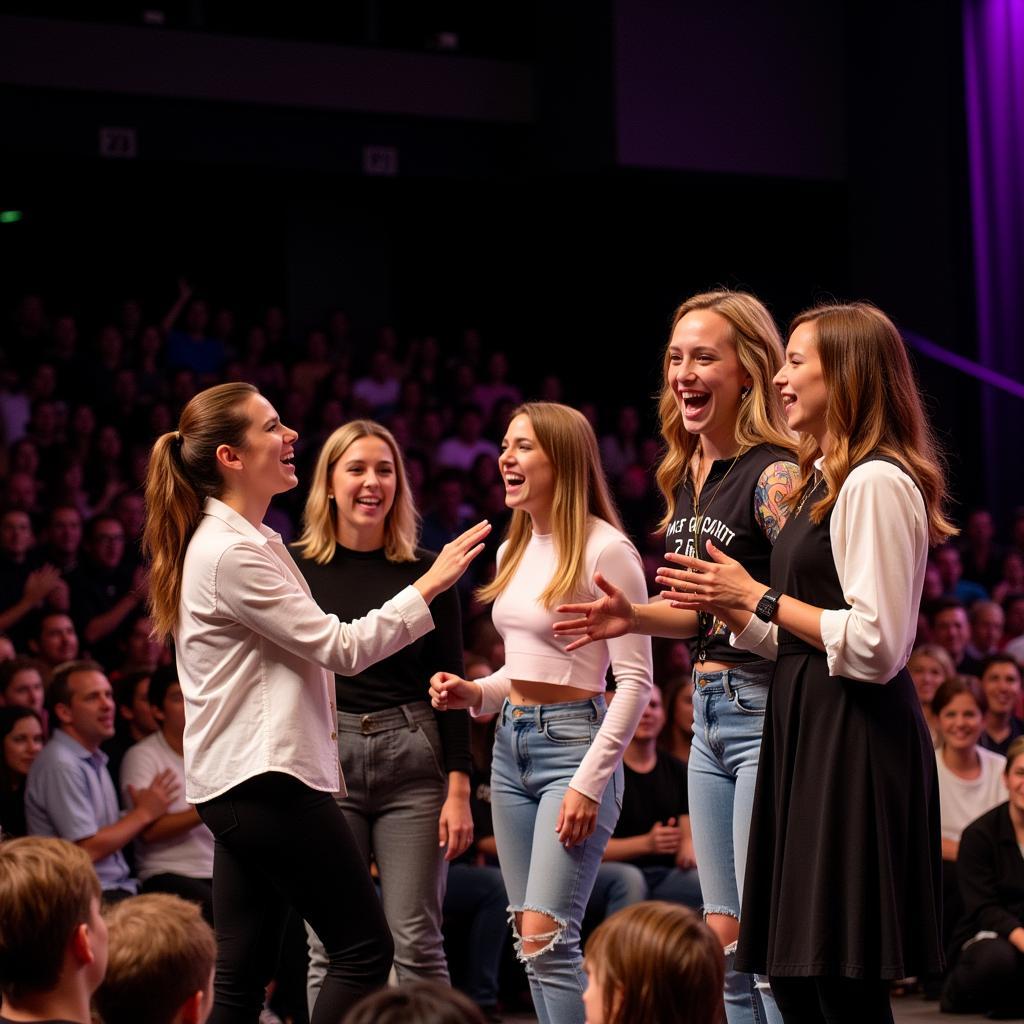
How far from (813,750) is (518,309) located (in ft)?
33.1

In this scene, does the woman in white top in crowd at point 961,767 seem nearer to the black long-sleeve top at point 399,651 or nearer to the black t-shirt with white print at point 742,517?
the black long-sleeve top at point 399,651

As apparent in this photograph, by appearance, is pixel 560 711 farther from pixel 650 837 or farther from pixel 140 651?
pixel 140 651

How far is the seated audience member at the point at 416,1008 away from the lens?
4.85 ft

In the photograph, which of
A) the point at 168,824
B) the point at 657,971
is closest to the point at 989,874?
the point at 168,824

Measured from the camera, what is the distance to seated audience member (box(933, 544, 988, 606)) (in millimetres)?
7789

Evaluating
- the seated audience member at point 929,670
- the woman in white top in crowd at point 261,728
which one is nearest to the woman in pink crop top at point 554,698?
the woman in white top in crowd at point 261,728

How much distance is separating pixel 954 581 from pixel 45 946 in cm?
671

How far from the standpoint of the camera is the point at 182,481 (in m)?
2.78

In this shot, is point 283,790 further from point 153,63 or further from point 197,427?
point 153,63

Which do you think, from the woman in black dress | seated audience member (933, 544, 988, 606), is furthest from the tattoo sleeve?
seated audience member (933, 544, 988, 606)

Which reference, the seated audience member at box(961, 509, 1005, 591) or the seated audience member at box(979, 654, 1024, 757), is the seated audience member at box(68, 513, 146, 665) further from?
the seated audience member at box(961, 509, 1005, 591)

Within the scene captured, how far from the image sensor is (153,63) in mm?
9742

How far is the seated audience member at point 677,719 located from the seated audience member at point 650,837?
0.08m

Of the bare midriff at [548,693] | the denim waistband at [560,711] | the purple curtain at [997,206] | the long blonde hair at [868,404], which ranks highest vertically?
the purple curtain at [997,206]
